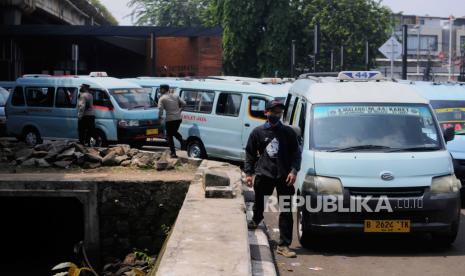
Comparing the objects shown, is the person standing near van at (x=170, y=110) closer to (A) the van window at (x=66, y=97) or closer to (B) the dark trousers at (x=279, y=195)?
(A) the van window at (x=66, y=97)

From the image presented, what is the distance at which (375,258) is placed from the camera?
811 cm

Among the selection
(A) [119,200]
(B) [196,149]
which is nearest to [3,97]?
(B) [196,149]

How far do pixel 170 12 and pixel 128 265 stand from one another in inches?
Answer: 1951

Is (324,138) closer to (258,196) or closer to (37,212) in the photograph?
(258,196)

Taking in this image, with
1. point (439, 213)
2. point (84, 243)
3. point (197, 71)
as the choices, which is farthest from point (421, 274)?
point (197, 71)

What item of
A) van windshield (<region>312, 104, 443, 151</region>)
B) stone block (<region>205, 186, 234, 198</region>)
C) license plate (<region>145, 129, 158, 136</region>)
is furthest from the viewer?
license plate (<region>145, 129, 158, 136</region>)

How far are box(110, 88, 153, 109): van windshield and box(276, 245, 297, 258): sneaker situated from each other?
11.1 metres

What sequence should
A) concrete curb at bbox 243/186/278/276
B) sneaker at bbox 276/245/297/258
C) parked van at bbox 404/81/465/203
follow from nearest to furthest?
concrete curb at bbox 243/186/278/276 < sneaker at bbox 276/245/297/258 < parked van at bbox 404/81/465/203

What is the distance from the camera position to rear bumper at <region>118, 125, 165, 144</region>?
18.3 metres

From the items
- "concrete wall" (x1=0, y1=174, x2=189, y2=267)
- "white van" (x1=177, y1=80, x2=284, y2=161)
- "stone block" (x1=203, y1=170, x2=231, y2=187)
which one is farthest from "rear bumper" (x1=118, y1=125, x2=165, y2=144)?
"stone block" (x1=203, y1=170, x2=231, y2=187)

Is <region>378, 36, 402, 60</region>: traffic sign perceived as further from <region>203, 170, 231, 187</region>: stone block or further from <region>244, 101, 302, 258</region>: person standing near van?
<region>244, 101, 302, 258</region>: person standing near van

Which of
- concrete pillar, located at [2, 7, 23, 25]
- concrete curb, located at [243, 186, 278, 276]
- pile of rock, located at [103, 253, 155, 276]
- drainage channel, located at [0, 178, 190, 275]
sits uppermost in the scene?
concrete pillar, located at [2, 7, 23, 25]

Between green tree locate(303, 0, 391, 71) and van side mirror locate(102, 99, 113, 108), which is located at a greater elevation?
green tree locate(303, 0, 391, 71)

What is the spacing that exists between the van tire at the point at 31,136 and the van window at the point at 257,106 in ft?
22.8
